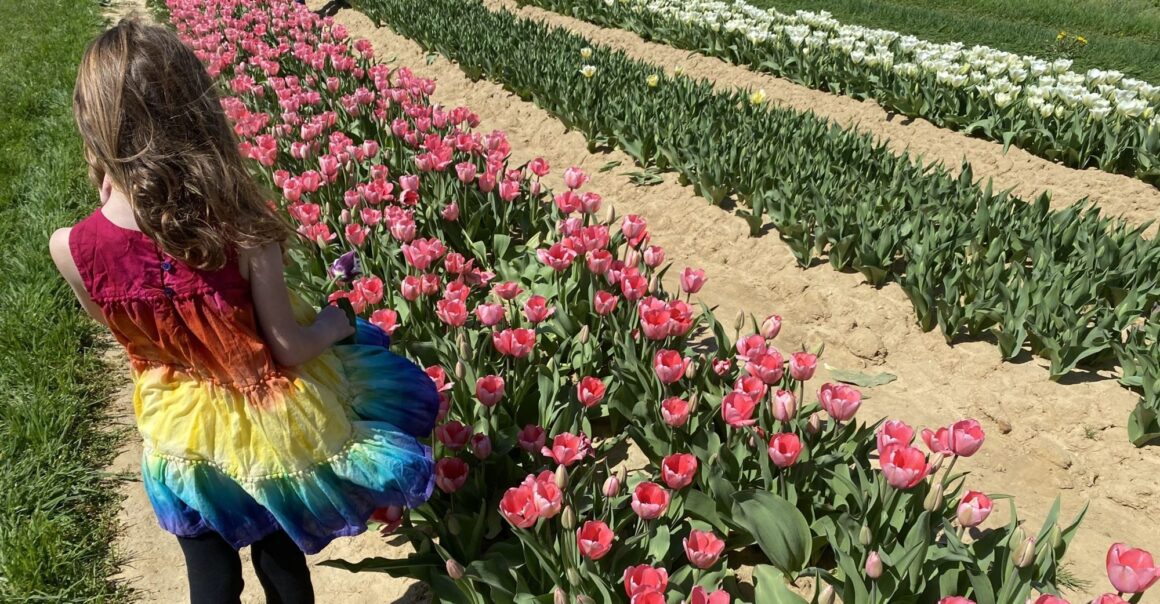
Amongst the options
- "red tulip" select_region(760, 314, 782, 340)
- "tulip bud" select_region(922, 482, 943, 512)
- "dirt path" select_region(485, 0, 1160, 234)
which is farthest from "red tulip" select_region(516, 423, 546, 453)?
"dirt path" select_region(485, 0, 1160, 234)

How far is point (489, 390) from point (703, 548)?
2.19 feet

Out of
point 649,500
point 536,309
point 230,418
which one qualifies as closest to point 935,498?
point 649,500

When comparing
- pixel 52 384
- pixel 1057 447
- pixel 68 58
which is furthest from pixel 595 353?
pixel 68 58

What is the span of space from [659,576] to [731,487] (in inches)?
18.4

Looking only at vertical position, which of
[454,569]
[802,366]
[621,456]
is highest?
[802,366]

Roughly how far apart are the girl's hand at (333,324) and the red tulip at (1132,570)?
1500 mm

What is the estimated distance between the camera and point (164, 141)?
1.34 metres

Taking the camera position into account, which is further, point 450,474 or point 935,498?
point 450,474

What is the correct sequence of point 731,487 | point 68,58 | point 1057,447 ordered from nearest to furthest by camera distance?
point 731,487 → point 1057,447 → point 68,58

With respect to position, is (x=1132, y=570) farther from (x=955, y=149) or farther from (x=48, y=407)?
(x=955, y=149)

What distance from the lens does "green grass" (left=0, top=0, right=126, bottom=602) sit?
2221 mm

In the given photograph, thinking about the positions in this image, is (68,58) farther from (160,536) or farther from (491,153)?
(160,536)

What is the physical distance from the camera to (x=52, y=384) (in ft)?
10.0

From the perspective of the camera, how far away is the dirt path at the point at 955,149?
4.54 metres
